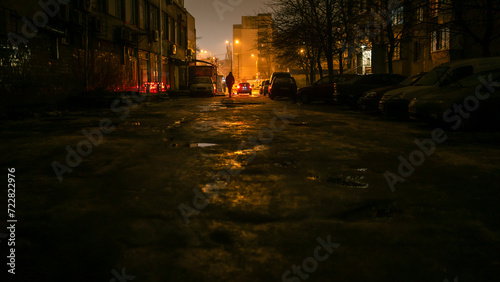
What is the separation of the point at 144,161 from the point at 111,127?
17.0 ft

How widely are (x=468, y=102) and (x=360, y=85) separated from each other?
9103 mm

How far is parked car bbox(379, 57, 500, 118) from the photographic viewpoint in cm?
1166

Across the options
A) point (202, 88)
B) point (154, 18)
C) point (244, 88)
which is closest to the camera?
point (202, 88)

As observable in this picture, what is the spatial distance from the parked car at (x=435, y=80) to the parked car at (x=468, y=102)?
1499mm

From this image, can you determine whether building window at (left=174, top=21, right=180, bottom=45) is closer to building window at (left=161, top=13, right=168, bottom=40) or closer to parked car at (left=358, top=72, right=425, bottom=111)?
building window at (left=161, top=13, right=168, bottom=40)

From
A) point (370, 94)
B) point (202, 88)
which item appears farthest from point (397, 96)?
point (202, 88)

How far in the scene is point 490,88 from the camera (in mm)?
9484

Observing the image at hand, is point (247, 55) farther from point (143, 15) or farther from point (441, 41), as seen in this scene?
point (441, 41)

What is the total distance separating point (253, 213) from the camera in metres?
3.71

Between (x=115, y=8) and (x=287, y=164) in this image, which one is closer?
(x=287, y=164)

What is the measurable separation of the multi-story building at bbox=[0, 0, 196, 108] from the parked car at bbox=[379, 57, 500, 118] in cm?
1274

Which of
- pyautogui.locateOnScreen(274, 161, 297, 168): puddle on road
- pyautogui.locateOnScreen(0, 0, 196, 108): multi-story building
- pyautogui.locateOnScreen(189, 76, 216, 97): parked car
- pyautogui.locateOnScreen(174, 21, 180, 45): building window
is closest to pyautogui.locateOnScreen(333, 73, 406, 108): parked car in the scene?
pyautogui.locateOnScreen(0, 0, 196, 108): multi-story building

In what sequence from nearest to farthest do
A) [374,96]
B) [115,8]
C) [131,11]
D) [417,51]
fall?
1. [374,96]
2. [115,8]
3. [131,11]
4. [417,51]

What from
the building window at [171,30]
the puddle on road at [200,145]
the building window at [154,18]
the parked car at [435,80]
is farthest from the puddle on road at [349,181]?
the building window at [171,30]
